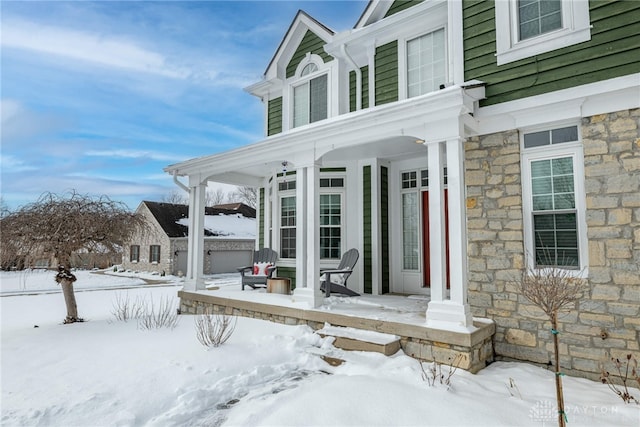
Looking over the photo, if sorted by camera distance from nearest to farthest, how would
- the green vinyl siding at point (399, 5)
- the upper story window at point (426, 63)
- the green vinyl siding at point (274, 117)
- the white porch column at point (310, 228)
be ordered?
1. the white porch column at point (310, 228)
2. the upper story window at point (426, 63)
3. the green vinyl siding at point (399, 5)
4. the green vinyl siding at point (274, 117)

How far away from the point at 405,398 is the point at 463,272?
164 centimetres

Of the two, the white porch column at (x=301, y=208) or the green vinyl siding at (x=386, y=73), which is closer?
the white porch column at (x=301, y=208)

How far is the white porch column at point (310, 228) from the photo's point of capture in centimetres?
547

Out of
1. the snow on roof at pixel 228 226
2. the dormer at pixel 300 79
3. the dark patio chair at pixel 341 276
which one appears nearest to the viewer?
the dark patio chair at pixel 341 276

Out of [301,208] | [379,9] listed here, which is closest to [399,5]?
[379,9]

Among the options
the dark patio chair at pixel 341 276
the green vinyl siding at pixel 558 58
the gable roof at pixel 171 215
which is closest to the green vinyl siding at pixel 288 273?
the dark patio chair at pixel 341 276

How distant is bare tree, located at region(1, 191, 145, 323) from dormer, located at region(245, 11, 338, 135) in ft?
13.5

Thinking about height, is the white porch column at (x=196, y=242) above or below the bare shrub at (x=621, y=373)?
above

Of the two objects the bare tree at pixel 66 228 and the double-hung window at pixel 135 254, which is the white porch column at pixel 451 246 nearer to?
the bare tree at pixel 66 228

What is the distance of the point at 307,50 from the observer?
8.30 metres

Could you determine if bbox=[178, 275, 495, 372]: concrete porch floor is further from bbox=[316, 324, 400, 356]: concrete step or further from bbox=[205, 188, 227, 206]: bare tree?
bbox=[205, 188, 227, 206]: bare tree

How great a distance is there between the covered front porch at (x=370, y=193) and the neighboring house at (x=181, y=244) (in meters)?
12.3

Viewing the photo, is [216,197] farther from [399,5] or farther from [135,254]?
[399,5]

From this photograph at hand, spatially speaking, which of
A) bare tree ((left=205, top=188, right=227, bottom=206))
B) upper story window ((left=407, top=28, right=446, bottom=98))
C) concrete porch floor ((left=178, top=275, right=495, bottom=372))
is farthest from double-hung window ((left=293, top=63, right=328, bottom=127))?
bare tree ((left=205, top=188, right=227, bottom=206))
